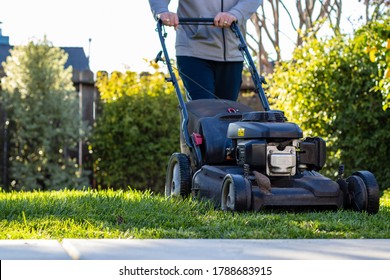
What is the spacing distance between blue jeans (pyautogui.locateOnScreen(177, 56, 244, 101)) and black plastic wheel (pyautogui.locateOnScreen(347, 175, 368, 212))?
4.18 feet

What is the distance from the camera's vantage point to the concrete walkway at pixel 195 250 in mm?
2729

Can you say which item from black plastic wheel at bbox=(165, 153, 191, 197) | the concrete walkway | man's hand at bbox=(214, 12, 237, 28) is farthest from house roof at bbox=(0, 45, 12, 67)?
the concrete walkway

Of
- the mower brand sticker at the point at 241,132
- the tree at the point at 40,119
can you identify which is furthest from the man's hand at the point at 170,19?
the tree at the point at 40,119

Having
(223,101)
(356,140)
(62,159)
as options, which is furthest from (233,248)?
(62,159)

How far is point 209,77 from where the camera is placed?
557cm

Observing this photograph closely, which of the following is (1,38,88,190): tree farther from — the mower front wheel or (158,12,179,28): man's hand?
the mower front wheel

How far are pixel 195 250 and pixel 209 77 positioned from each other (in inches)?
111

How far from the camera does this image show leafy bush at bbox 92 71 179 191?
1027 centimetres

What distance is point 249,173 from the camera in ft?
15.2

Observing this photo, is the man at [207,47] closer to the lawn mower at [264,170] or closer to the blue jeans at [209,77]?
the blue jeans at [209,77]
